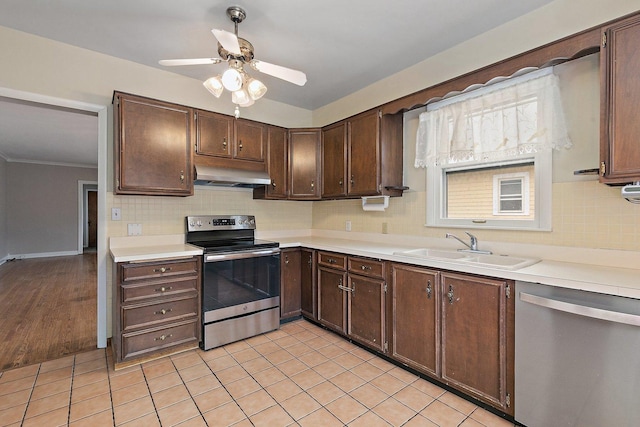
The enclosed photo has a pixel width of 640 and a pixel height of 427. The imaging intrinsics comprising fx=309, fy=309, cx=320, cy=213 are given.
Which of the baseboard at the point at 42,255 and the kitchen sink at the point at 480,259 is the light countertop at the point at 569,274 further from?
the baseboard at the point at 42,255

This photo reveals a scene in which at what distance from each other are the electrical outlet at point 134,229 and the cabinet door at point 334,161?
1.87 meters

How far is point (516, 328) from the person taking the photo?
171 centimetres

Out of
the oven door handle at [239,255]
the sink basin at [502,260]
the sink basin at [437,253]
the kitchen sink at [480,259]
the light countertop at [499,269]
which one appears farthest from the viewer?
the oven door handle at [239,255]

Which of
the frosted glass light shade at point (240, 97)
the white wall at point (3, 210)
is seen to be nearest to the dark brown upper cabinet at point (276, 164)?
the frosted glass light shade at point (240, 97)

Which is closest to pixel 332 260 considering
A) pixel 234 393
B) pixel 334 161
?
pixel 334 161

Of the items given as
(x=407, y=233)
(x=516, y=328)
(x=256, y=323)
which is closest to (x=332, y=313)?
(x=256, y=323)

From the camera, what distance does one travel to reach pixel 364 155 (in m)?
3.00

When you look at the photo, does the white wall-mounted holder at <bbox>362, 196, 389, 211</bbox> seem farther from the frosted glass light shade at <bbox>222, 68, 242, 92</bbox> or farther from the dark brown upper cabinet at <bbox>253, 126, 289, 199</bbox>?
the frosted glass light shade at <bbox>222, 68, 242, 92</bbox>

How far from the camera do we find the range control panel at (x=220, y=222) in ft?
10.3

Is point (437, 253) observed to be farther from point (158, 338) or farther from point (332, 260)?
point (158, 338)

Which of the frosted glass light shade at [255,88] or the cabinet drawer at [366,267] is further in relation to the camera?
the cabinet drawer at [366,267]

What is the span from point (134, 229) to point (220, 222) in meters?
0.79

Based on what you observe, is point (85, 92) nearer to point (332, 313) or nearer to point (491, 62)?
point (332, 313)

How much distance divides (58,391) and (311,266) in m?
2.10
